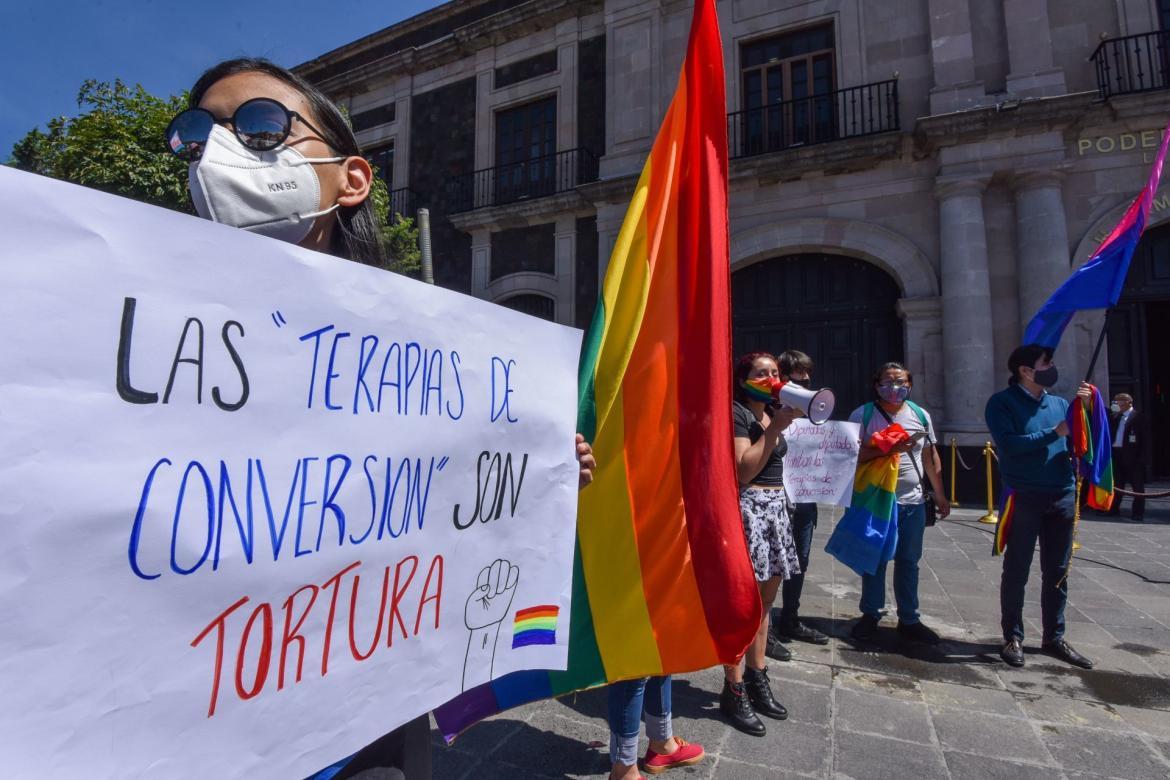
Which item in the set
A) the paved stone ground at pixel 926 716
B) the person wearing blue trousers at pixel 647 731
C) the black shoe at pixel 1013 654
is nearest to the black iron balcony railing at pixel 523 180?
the paved stone ground at pixel 926 716

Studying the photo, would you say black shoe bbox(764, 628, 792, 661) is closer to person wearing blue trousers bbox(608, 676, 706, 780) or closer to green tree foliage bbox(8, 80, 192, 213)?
person wearing blue trousers bbox(608, 676, 706, 780)

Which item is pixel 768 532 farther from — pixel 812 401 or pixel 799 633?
pixel 812 401

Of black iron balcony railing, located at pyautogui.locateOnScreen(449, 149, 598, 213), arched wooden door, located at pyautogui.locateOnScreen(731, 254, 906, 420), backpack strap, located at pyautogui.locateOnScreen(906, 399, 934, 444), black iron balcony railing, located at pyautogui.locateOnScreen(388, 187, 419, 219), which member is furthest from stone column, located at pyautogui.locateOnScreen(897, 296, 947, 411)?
black iron balcony railing, located at pyautogui.locateOnScreen(388, 187, 419, 219)

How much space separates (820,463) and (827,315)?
763cm

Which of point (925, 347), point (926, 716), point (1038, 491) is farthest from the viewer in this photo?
point (925, 347)

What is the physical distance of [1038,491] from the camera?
12.1 feet

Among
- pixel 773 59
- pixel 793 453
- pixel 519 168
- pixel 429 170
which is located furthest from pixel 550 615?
pixel 429 170

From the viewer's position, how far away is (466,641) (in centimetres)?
113

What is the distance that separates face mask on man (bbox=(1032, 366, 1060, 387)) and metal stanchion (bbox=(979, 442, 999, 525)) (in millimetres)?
4791

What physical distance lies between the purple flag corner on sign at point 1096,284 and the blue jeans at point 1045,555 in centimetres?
100

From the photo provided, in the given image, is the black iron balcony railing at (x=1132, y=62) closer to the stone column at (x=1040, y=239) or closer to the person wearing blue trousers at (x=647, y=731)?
the stone column at (x=1040, y=239)

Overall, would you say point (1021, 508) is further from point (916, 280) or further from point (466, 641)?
point (916, 280)

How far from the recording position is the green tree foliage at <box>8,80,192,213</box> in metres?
6.92

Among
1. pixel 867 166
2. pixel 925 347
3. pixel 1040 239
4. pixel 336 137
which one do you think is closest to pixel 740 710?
pixel 336 137
